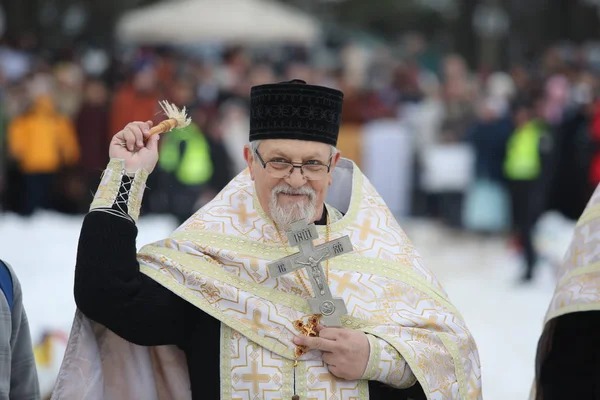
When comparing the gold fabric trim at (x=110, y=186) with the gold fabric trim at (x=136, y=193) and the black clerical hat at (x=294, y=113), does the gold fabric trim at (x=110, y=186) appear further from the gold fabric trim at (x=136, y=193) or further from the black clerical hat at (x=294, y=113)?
the black clerical hat at (x=294, y=113)

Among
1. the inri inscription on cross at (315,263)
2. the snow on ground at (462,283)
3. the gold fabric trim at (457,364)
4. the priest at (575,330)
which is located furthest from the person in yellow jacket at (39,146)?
the priest at (575,330)

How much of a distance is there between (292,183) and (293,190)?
0.03m

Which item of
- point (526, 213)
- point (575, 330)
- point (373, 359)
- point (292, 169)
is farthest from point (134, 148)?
point (526, 213)

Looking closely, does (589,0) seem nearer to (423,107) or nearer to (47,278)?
(423,107)

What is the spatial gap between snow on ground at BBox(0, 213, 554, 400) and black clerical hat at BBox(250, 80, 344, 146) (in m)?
3.65

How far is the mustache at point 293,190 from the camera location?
3.90 meters

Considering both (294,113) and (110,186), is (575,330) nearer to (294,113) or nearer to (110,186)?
(294,113)

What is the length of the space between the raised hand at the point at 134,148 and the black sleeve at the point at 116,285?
0.22 meters

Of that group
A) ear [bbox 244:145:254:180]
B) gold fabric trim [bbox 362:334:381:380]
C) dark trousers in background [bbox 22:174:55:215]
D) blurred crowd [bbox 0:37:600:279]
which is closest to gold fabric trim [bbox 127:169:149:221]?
ear [bbox 244:145:254:180]

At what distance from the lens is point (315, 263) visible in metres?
3.88

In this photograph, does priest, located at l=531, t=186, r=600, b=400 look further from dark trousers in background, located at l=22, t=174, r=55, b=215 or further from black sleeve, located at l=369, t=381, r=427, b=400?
dark trousers in background, located at l=22, t=174, r=55, b=215

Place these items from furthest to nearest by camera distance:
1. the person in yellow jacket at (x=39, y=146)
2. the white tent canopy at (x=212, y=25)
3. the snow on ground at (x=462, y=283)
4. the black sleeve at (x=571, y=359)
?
the white tent canopy at (x=212, y=25) < the person in yellow jacket at (x=39, y=146) < the snow on ground at (x=462, y=283) < the black sleeve at (x=571, y=359)

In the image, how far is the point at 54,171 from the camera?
14.4 meters

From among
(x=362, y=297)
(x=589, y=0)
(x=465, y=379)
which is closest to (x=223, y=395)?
(x=362, y=297)
